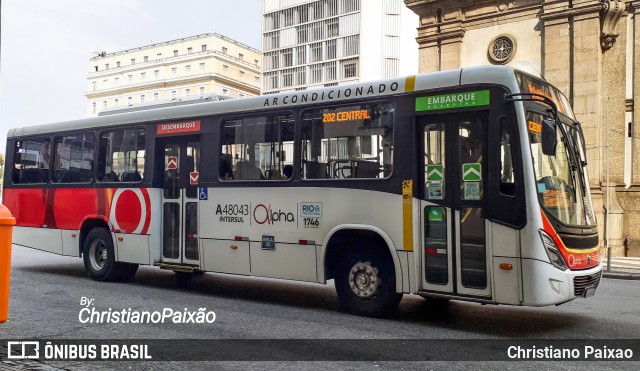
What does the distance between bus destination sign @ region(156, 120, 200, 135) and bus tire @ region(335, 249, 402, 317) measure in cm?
389

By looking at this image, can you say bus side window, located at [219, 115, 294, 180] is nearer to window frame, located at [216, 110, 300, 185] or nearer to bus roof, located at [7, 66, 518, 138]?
window frame, located at [216, 110, 300, 185]

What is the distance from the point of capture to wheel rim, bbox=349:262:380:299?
846cm

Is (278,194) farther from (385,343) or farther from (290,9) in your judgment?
(290,9)

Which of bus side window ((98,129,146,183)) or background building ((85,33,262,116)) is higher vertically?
background building ((85,33,262,116))

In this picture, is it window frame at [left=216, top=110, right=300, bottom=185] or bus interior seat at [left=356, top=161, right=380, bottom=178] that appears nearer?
bus interior seat at [left=356, top=161, right=380, bottom=178]

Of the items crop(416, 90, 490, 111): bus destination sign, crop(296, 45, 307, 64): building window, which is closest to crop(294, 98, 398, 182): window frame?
crop(416, 90, 490, 111): bus destination sign

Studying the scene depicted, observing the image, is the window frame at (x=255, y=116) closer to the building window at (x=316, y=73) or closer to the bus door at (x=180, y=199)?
the bus door at (x=180, y=199)

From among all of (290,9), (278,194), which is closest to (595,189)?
(278,194)

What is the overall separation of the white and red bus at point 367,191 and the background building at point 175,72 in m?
84.5

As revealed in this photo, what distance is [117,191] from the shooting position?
11.9m

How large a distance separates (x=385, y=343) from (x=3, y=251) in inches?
162

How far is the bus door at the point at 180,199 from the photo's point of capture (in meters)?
10.8

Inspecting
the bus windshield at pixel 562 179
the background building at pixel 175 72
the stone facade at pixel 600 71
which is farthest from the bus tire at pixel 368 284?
the background building at pixel 175 72

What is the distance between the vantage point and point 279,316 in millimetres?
8609
